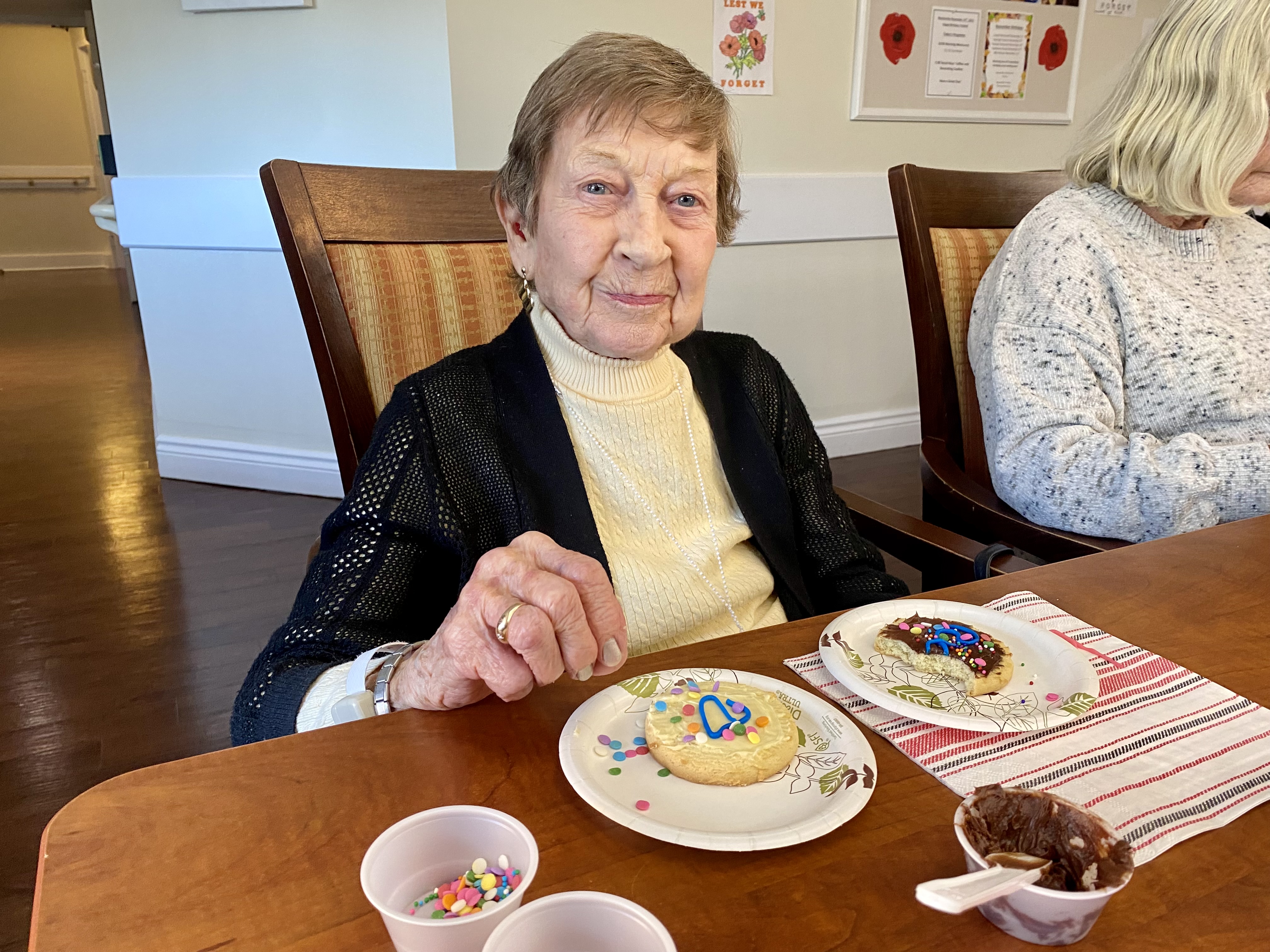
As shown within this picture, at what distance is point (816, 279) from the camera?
3.55 metres

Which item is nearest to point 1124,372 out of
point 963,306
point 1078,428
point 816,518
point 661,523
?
point 1078,428

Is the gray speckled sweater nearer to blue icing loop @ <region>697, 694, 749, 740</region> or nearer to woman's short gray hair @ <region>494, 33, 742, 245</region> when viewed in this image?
woman's short gray hair @ <region>494, 33, 742, 245</region>

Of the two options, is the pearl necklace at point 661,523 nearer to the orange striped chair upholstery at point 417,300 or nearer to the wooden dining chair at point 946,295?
the orange striped chair upholstery at point 417,300

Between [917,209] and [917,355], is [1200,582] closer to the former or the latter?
[917,355]

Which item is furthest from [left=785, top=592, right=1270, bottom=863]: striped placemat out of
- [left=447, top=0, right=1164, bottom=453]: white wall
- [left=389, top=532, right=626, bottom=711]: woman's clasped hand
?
[left=447, top=0, right=1164, bottom=453]: white wall

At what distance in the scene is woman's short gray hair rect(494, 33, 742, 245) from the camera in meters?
1.01

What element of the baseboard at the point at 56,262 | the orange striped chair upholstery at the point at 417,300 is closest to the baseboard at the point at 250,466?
the orange striped chair upholstery at the point at 417,300

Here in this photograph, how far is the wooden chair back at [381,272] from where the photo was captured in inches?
49.1

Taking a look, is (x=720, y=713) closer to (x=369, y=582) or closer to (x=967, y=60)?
(x=369, y=582)

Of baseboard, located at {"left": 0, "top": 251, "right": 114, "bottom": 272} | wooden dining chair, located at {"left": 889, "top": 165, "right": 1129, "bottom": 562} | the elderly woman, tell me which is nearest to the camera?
the elderly woman

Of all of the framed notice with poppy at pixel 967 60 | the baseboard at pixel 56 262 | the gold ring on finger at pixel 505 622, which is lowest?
the baseboard at pixel 56 262

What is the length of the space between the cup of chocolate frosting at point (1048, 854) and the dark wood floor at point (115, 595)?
62.0 inches

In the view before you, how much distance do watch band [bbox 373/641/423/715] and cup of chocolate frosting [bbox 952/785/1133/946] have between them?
46 centimetres

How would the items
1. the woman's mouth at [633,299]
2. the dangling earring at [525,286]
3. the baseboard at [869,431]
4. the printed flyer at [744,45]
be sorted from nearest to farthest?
1. the woman's mouth at [633,299]
2. the dangling earring at [525,286]
3. the printed flyer at [744,45]
4. the baseboard at [869,431]
